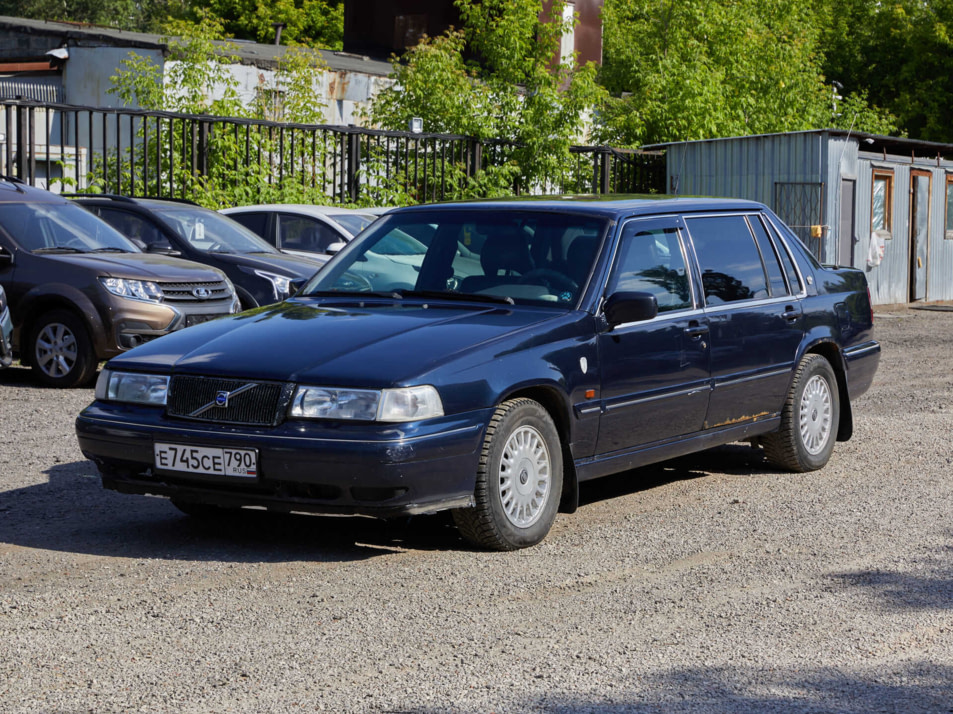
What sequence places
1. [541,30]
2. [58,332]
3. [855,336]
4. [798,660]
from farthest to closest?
[541,30]
[58,332]
[855,336]
[798,660]

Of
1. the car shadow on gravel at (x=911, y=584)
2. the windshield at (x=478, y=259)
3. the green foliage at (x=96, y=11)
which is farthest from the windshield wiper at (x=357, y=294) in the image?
the green foliage at (x=96, y=11)

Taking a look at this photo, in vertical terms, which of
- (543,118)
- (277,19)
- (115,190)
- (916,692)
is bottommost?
(916,692)

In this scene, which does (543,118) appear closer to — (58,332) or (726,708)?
(58,332)

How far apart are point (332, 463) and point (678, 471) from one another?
3.44 metres

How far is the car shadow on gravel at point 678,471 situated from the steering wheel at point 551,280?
130 cm

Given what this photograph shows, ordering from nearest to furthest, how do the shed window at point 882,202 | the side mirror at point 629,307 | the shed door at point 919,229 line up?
the side mirror at point 629,307, the shed window at point 882,202, the shed door at point 919,229

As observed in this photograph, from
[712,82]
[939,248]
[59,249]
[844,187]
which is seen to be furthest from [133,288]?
[939,248]

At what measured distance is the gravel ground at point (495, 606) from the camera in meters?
4.31

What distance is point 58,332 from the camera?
12.2 meters

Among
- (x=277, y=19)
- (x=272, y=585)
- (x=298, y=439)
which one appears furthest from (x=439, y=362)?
(x=277, y=19)

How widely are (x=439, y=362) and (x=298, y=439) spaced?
0.68m

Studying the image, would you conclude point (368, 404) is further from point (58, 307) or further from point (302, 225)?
point (302, 225)

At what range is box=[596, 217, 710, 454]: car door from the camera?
267 inches

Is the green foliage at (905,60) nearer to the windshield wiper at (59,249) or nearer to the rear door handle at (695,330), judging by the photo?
the windshield wiper at (59,249)
